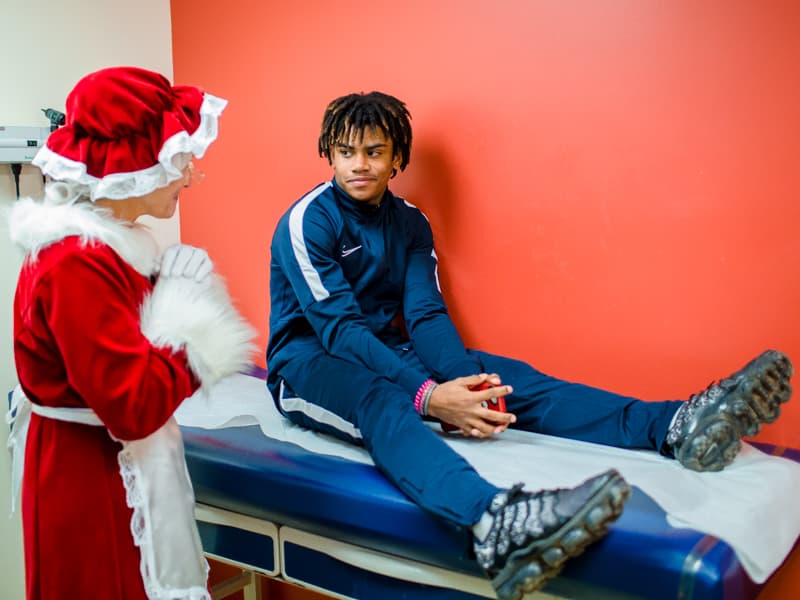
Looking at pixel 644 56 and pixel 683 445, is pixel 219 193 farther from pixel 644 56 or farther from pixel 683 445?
pixel 683 445

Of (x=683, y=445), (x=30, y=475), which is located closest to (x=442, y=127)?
(x=683, y=445)

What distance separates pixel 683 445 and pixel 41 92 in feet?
6.55

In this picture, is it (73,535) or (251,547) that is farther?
(251,547)

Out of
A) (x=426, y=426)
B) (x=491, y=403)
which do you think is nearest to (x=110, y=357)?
(x=426, y=426)

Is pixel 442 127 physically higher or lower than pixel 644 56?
lower

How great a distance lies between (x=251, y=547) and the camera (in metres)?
1.65

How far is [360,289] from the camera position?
6.42ft

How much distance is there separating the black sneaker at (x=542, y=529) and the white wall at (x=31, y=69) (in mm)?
1644

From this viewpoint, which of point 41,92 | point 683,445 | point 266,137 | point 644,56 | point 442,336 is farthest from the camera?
point 266,137

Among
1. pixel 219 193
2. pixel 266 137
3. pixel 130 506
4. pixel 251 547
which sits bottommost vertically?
pixel 251 547

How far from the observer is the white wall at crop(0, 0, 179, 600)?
221 centimetres

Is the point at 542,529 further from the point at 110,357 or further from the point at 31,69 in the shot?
the point at 31,69

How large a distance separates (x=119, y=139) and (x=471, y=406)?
864 millimetres

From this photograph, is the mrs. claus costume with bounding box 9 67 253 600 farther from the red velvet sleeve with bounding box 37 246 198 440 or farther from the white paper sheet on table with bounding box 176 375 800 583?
the white paper sheet on table with bounding box 176 375 800 583
